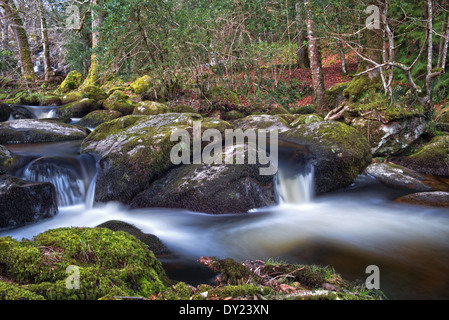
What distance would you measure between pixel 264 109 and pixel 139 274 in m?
10.5

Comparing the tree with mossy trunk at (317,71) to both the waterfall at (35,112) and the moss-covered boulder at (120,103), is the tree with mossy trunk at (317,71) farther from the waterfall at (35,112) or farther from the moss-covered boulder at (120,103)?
the waterfall at (35,112)

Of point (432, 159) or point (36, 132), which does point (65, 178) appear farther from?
point (432, 159)

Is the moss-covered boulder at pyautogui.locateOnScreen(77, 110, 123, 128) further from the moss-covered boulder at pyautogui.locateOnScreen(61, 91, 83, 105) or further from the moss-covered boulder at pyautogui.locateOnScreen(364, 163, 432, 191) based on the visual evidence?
the moss-covered boulder at pyautogui.locateOnScreen(364, 163, 432, 191)

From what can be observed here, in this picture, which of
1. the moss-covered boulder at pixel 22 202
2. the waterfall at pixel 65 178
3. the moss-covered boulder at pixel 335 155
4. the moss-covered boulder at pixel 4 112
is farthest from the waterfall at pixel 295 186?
the moss-covered boulder at pixel 4 112

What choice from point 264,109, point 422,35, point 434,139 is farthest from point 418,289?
point 422,35

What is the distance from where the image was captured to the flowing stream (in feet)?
12.4

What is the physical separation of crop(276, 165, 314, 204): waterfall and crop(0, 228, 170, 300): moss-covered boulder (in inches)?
157

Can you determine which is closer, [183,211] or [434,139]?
[183,211]

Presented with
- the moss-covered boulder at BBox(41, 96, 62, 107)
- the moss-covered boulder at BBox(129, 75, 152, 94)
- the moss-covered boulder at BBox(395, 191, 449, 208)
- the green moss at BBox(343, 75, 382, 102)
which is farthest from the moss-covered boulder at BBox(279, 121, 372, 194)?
the moss-covered boulder at BBox(41, 96, 62, 107)

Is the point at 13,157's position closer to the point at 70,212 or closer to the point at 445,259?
the point at 70,212

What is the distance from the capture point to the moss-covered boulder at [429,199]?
5.65 m

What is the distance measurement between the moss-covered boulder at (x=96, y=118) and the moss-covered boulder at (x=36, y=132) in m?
1.61

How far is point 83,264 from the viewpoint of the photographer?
2.27 meters
